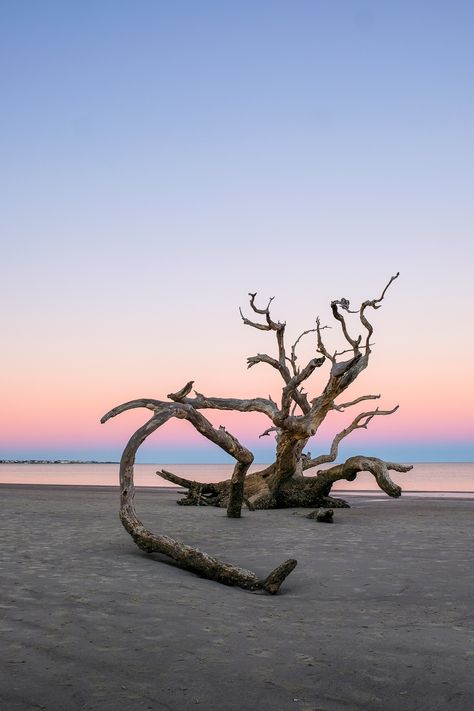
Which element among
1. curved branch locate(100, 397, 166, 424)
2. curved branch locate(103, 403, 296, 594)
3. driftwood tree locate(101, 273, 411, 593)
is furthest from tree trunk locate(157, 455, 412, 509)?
curved branch locate(103, 403, 296, 594)

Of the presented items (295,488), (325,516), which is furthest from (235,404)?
(325,516)

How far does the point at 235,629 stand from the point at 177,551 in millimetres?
2885

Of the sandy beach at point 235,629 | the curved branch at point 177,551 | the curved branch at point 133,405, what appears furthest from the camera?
the curved branch at point 133,405

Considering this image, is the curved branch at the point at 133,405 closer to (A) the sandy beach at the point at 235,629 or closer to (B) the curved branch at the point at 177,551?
(B) the curved branch at the point at 177,551

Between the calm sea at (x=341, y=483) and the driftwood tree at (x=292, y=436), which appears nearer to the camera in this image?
the driftwood tree at (x=292, y=436)

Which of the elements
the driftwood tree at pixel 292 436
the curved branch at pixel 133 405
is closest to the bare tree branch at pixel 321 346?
the driftwood tree at pixel 292 436

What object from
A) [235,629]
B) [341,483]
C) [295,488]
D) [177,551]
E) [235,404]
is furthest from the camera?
[341,483]

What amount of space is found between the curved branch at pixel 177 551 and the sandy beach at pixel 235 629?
0.62 feet

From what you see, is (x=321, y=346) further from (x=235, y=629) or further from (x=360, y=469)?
(x=235, y=629)

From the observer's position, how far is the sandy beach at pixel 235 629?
3.93m

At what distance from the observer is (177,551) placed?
821 cm

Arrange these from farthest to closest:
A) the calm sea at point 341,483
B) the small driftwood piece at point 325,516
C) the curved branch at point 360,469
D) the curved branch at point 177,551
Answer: the calm sea at point 341,483 < the curved branch at point 360,469 < the small driftwood piece at point 325,516 < the curved branch at point 177,551

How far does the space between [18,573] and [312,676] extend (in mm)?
4009

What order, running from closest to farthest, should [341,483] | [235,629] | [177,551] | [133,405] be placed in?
1. [235,629]
2. [177,551]
3. [133,405]
4. [341,483]
